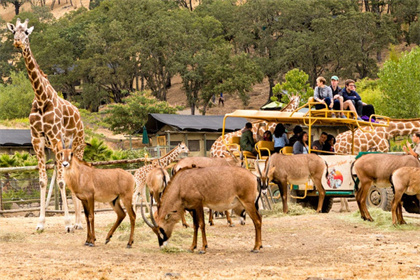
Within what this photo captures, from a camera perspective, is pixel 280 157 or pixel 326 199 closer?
pixel 280 157

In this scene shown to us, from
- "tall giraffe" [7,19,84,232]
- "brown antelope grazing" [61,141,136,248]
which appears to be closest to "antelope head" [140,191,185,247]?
"brown antelope grazing" [61,141,136,248]

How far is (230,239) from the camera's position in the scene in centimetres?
1256

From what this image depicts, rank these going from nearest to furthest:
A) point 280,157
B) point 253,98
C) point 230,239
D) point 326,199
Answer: point 230,239
point 280,157
point 326,199
point 253,98

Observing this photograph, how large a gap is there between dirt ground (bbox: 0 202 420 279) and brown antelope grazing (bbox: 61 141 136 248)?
0.45 m

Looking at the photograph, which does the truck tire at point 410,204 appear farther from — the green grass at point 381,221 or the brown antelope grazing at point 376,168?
the brown antelope grazing at point 376,168

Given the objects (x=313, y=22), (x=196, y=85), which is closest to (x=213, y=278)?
(x=196, y=85)

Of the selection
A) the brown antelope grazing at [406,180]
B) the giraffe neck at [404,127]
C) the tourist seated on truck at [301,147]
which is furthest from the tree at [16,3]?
the brown antelope grazing at [406,180]

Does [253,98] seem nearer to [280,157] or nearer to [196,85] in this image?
[196,85]

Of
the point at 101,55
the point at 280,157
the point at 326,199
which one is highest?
the point at 101,55

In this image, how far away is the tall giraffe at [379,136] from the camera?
2212 centimetres

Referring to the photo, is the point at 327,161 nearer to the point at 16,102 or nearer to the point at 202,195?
the point at 202,195

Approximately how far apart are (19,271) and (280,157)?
897cm

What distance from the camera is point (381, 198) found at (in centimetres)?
1656

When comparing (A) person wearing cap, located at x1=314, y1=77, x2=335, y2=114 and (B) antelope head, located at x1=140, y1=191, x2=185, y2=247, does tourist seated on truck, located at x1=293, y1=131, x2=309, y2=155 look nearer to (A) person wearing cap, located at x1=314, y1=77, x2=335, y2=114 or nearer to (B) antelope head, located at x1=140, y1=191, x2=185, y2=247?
(A) person wearing cap, located at x1=314, y1=77, x2=335, y2=114
